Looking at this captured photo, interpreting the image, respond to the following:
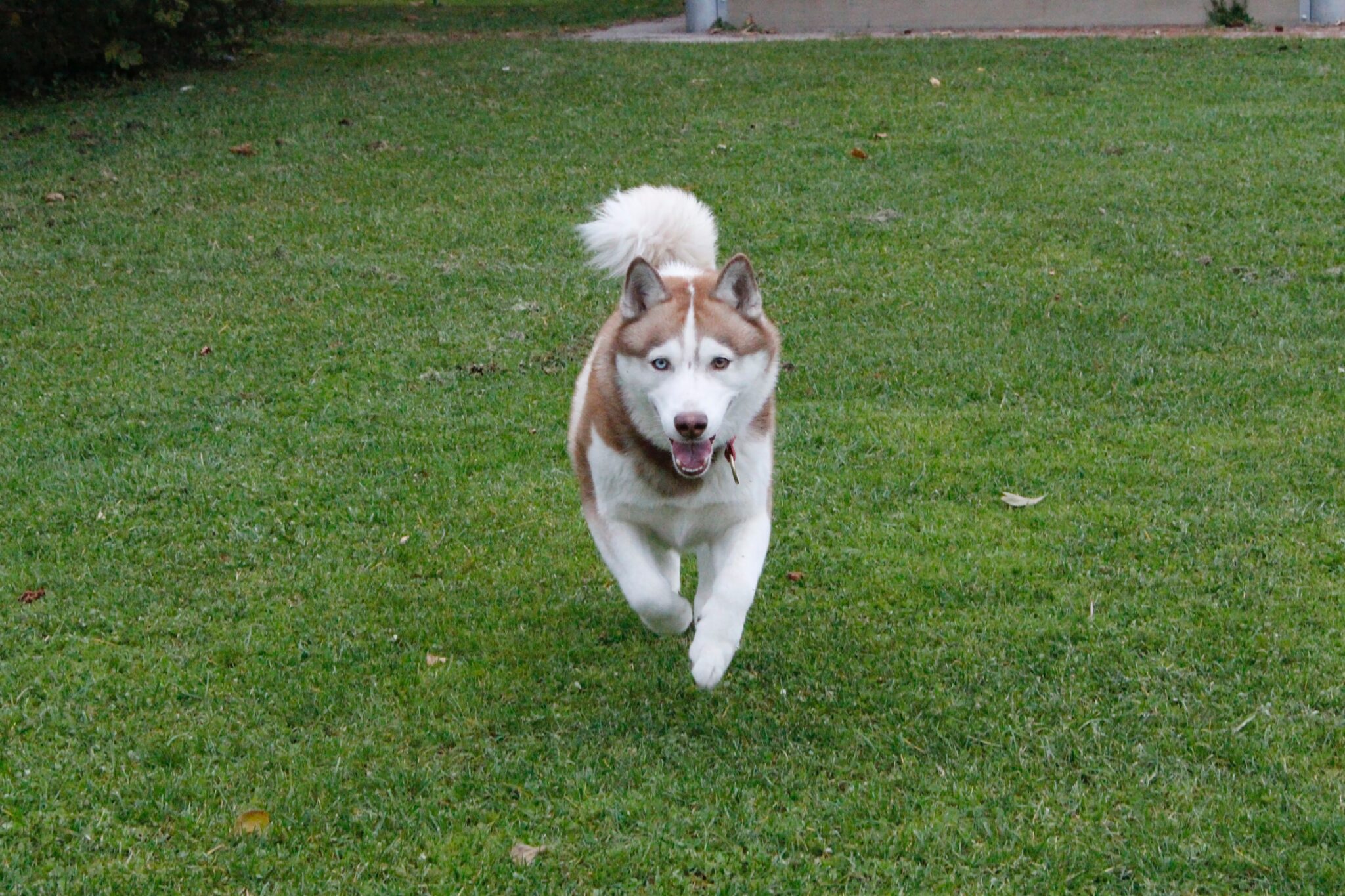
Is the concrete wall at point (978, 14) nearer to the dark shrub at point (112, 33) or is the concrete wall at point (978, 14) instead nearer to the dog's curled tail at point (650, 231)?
the dark shrub at point (112, 33)

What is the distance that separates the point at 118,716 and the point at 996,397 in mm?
4608

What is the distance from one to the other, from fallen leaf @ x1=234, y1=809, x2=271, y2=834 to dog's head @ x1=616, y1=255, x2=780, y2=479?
1.55 m

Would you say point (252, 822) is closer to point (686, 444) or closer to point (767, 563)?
point (686, 444)

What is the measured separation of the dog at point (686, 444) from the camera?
4.33 meters

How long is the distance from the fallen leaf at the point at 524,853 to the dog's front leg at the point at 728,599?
70cm

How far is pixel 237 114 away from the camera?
547 inches

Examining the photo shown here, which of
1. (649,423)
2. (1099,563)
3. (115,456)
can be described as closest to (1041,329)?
(1099,563)

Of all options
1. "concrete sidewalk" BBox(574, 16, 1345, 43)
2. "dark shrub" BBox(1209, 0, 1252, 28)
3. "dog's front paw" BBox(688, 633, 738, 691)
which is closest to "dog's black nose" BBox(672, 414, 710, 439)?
"dog's front paw" BBox(688, 633, 738, 691)

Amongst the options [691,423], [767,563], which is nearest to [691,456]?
[691,423]

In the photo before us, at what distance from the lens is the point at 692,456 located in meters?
4.26

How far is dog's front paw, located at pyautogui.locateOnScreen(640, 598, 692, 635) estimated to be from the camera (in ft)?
15.1

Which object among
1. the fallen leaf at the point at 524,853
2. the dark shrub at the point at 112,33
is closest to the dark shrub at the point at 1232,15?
the dark shrub at the point at 112,33

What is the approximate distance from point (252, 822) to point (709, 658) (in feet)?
4.54

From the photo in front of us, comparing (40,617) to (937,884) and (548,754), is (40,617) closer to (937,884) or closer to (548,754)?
(548,754)
